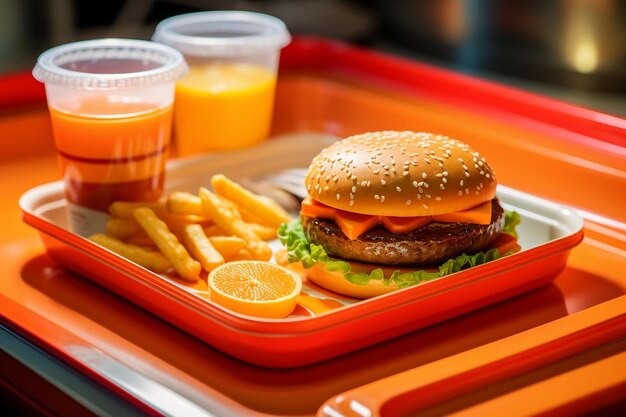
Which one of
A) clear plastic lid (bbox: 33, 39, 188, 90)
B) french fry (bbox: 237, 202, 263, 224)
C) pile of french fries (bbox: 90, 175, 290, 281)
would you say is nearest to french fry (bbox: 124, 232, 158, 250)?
pile of french fries (bbox: 90, 175, 290, 281)

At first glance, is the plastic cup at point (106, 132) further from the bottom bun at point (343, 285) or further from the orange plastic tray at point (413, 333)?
the bottom bun at point (343, 285)

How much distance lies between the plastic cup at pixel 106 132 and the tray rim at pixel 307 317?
0.13 metres

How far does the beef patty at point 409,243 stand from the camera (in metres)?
1.71

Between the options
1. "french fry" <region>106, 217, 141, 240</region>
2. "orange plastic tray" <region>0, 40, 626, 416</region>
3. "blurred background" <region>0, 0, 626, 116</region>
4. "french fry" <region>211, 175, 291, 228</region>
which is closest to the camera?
"orange plastic tray" <region>0, 40, 626, 416</region>

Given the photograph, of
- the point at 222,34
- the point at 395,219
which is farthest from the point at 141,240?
the point at 222,34

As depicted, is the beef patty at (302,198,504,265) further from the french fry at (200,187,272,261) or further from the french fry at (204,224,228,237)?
the french fry at (204,224,228,237)

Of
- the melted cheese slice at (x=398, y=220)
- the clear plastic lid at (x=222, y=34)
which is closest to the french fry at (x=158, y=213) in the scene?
the melted cheese slice at (x=398, y=220)

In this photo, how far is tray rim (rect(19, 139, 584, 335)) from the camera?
145 cm

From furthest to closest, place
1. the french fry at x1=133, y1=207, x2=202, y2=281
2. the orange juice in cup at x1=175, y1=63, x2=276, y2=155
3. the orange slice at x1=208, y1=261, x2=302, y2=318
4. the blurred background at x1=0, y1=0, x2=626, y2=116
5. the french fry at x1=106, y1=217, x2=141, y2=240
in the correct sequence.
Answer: the blurred background at x1=0, y1=0, x2=626, y2=116, the orange juice in cup at x1=175, y1=63, x2=276, y2=155, the french fry at x1=106, y1=217, x2=141, y2=240, the french fry at x1=133, y1=207, x2=202, y2=281, the orange slice at x1=208, y1=261, x2=302, y2=318

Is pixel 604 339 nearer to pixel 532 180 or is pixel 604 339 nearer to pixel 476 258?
pixel 476 258

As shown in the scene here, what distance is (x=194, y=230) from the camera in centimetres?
188

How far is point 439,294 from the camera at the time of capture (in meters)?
1.60

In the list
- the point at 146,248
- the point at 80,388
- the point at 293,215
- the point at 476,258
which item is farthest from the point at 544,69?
the point at 80,388

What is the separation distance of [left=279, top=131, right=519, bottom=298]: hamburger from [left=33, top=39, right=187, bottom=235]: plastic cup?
0.42 meters
